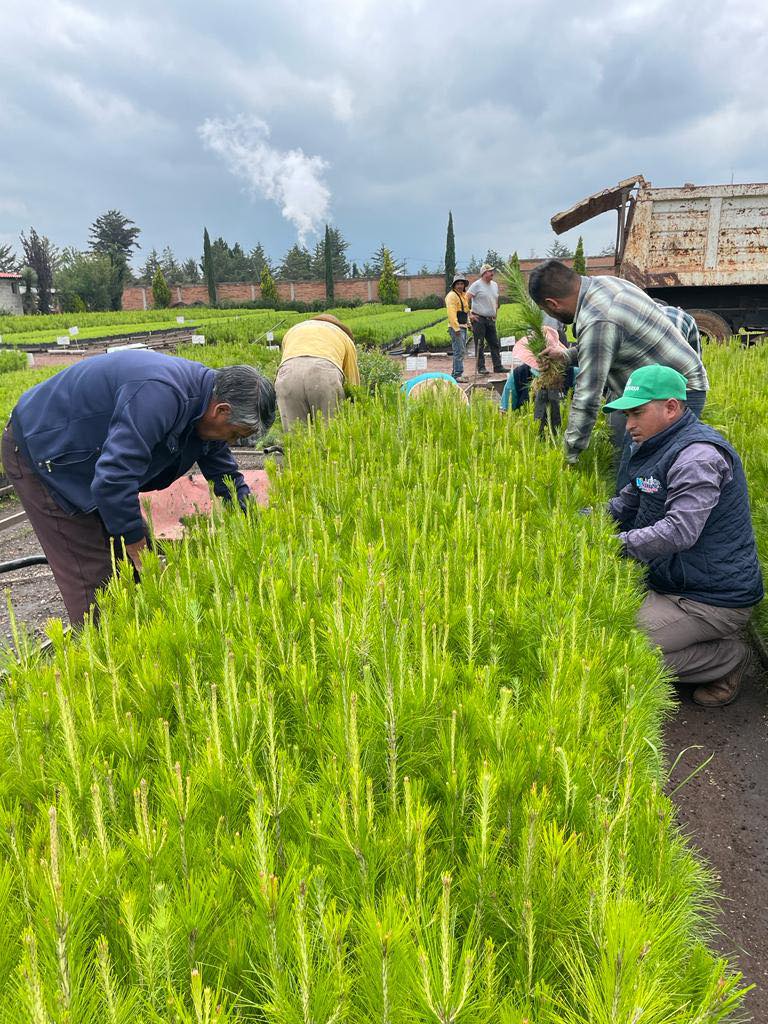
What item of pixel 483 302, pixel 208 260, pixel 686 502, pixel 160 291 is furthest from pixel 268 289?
pixel 686 502

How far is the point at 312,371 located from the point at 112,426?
8.50 ft

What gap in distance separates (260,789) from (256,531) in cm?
161

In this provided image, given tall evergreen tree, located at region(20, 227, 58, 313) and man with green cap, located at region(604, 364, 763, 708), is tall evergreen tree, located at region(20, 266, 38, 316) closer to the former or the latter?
tall evergreen tree, located at region(20, 227, 58, 313)

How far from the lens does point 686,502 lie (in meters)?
2.96

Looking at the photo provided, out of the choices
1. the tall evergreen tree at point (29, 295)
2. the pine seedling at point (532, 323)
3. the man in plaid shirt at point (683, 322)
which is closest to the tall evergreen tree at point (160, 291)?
the tall evergreen tree at point (29, 295)

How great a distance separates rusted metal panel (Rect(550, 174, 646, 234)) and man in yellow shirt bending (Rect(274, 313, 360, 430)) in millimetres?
5622

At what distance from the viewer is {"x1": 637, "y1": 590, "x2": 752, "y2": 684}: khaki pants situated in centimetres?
325

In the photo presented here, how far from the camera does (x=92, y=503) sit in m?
2.94

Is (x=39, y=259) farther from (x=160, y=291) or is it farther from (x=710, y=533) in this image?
(x=710, y=533)

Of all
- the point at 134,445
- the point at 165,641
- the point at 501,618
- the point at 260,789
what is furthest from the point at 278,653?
A: the point at 134,445

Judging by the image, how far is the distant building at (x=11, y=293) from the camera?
154ft

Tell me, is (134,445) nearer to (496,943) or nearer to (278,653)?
(278,653)

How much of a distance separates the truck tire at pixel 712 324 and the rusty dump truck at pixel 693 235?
15 mm

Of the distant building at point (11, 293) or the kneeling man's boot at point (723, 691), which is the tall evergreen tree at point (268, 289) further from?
the kneeling man's boot at point (723, 691)
